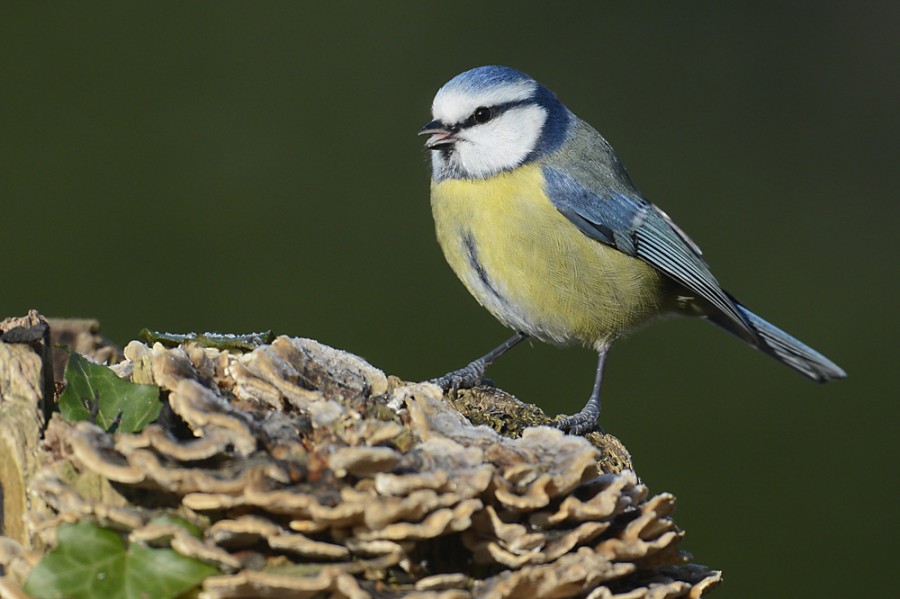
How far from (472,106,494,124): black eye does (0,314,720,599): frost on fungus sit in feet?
2.92

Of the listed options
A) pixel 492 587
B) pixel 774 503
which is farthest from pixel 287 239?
pixel 492 587

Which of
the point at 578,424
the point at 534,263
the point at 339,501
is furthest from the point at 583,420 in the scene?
the point at 339,501

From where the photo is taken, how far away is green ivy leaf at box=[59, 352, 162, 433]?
938 mm

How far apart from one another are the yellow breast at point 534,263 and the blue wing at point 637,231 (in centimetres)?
2

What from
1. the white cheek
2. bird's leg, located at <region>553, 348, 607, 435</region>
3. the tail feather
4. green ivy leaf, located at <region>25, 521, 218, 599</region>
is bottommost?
the tail feather

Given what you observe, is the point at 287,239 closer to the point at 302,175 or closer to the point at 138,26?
the point at 302,175

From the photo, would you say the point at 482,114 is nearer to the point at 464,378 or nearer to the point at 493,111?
the point at 493,111

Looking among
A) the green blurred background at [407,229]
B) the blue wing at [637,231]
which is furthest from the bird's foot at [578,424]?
the green blurred background at [407,229]

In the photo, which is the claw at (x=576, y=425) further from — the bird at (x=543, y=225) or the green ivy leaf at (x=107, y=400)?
the green ivy leaf at (x=107, y=400)

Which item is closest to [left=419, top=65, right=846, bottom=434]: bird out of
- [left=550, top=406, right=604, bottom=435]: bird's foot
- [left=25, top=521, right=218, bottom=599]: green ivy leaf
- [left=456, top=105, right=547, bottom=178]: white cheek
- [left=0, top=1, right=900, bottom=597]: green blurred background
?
[left=456, top=105, right=547, bottom=178]: white cheek

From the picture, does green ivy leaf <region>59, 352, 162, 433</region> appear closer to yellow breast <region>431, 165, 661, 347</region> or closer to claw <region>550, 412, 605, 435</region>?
claw <region>550, 412, 605, 435</region>

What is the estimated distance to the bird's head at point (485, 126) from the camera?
1.76 metres

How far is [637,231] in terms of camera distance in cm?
184

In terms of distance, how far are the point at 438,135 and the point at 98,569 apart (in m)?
1.16
